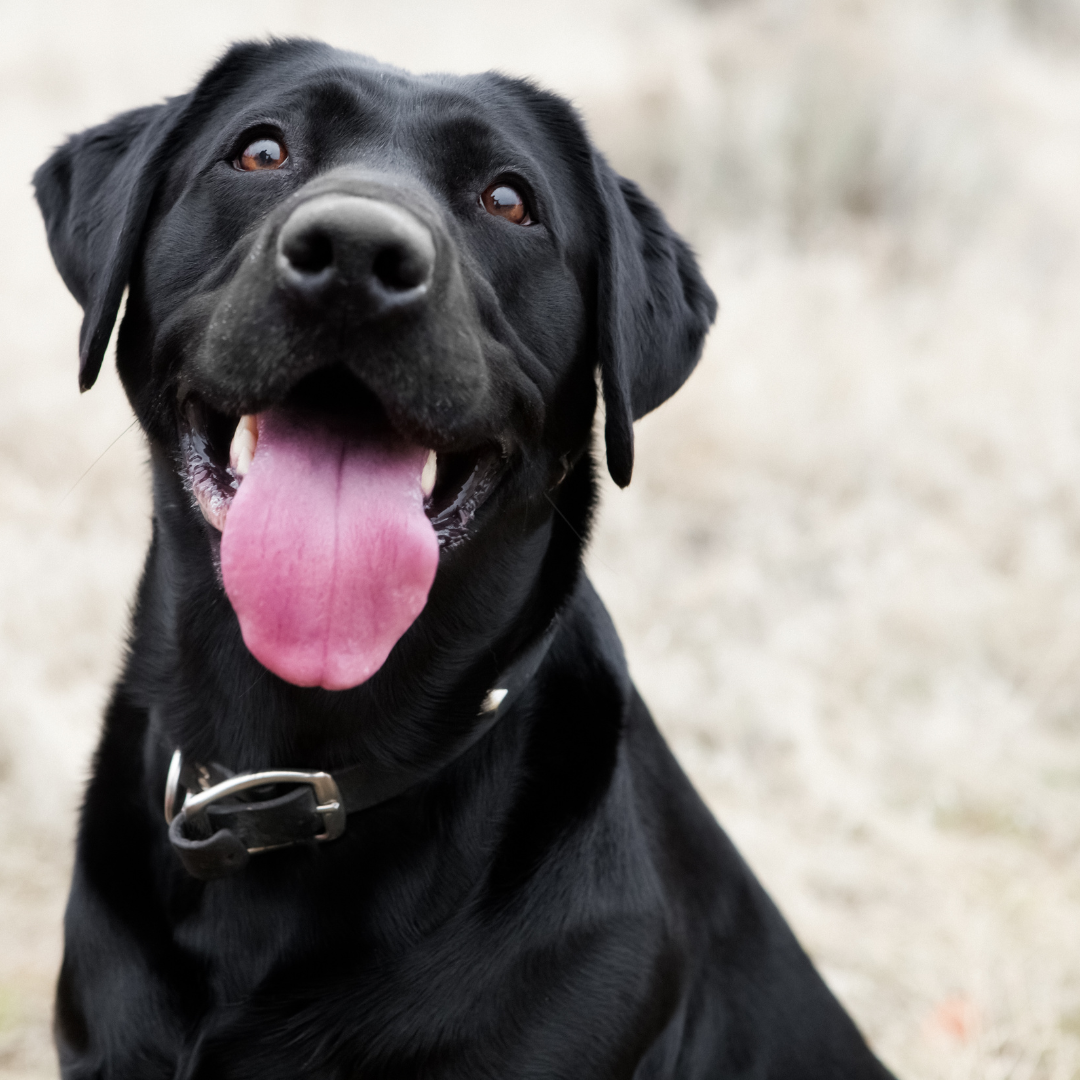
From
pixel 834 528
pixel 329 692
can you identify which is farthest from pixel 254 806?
pixel 834 528

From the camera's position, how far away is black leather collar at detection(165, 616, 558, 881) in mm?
1757

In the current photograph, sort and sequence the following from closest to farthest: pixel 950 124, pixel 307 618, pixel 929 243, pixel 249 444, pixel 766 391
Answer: pixel 307 618, pixel 249 444, pixel 766 391, pixel 929 243, pixel 950 124

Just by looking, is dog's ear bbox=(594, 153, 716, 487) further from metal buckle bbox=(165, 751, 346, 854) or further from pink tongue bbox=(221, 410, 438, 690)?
metal buckle bbox=(165, 751, 346, 854)

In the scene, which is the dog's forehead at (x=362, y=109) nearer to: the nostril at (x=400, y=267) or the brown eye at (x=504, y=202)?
the brown eye at (x=504, y=202)

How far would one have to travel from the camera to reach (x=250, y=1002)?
1808 millimetres

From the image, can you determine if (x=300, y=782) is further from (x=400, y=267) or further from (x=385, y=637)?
(x=400, y=267)

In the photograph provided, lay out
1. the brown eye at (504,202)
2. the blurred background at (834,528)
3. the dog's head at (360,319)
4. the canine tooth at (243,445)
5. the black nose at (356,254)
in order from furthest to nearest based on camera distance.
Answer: the blurred background at (834,528) → the brown eye at (504,202) → the canine tooth at (243,445) → the dog's head at (360,319) → the black nose at (356,254)

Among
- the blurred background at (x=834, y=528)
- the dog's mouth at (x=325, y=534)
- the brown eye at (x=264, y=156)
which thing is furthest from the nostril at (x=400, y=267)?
the blurred background at (x=834, y=528)

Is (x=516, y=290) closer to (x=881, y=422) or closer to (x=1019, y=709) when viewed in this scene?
(x=1019, y=709)

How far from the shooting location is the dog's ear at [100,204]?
1.96m

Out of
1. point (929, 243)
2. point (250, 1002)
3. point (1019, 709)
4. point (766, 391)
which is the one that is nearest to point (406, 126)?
point (250, 1002)

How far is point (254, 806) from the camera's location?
5.75 feet

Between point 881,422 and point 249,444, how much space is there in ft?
14.7

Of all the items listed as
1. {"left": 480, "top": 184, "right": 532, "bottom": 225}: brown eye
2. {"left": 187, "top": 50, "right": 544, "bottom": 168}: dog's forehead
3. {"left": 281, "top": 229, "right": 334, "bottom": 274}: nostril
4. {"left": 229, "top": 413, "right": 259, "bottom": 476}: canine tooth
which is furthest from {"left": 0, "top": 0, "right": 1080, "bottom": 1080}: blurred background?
{"left": 281, "top": 229, "right": 334, "bottom": 274}: nostril
